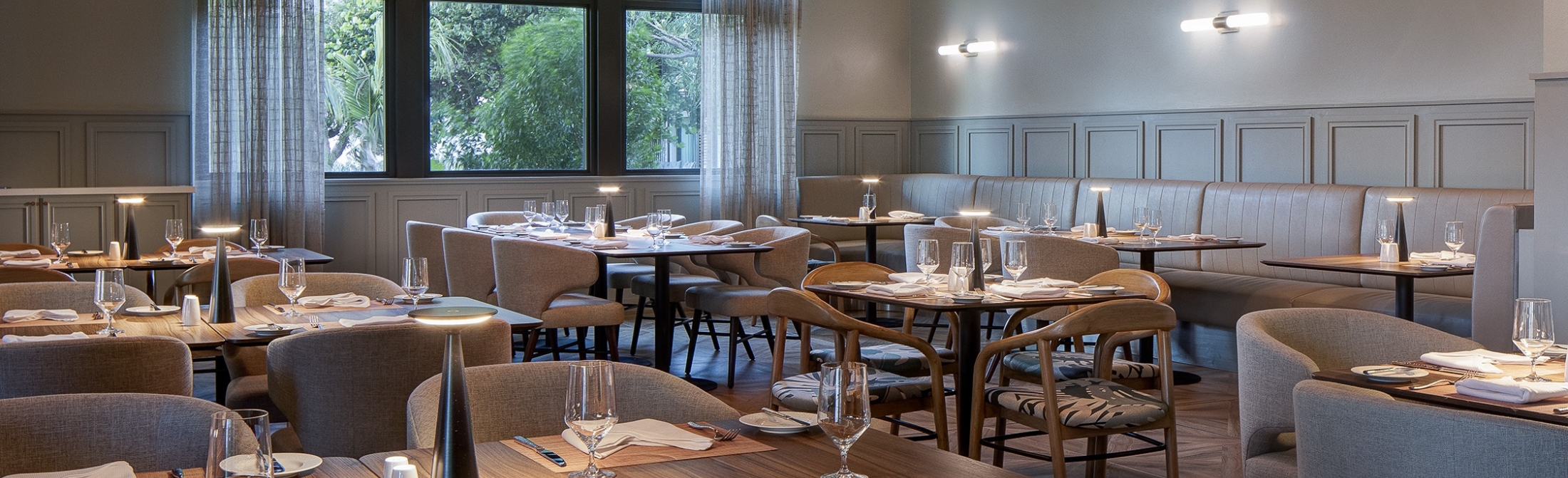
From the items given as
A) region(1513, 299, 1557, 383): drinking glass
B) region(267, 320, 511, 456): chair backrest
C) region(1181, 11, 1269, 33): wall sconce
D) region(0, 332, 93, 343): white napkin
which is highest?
region(1181, 11, 1269, 33): wall sconce

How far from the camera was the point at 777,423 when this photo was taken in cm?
219

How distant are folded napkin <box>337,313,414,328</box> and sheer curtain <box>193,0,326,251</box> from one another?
490 centimetres

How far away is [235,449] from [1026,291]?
3.11m

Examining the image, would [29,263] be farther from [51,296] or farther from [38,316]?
[38,316]

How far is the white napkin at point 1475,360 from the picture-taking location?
2.75 m

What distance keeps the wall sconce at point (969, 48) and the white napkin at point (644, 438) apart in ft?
25.7

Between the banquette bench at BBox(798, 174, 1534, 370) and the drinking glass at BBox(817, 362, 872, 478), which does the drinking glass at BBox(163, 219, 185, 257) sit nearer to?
the banquette bench at BBox(798, 174, 1534, 370)

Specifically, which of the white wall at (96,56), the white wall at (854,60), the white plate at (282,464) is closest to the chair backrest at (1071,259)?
the white plate at (282,464)

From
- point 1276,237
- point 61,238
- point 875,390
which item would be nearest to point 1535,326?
point 875,390

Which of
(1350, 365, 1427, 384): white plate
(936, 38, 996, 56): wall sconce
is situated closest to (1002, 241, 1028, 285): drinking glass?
(1350, 365, 1427, 384): white plate

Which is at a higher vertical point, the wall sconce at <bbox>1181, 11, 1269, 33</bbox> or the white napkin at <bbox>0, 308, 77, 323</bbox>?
the wall sconce at <bbox>1181, 11, 1269, 33</bbox>

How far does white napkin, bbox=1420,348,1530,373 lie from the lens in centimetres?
275

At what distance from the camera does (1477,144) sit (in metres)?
6.53

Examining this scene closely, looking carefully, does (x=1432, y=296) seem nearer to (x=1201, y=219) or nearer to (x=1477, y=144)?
(x=1477, y=144)
